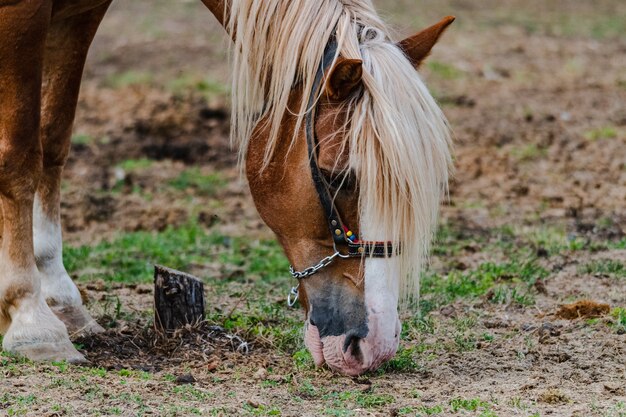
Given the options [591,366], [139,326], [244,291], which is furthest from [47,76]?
[591,366]

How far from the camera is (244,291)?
209 inches

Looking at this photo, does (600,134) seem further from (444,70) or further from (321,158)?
(321,158)

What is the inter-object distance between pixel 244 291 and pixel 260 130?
1646 mm

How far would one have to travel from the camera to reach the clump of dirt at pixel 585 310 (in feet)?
15.0

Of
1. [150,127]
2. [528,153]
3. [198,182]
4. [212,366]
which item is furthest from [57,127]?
[528,153]

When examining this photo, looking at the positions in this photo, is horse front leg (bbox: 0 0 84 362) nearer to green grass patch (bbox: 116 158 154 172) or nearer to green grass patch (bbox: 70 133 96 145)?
green grass patch (bbox: 116 158 154 172)

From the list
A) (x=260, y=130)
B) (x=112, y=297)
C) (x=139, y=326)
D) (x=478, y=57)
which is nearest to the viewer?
(x=260, y=130)

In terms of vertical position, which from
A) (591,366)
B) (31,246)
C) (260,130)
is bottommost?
(591,366)

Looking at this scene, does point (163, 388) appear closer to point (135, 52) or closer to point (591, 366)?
point (591, 366)

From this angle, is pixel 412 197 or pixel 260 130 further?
pixel 260 130

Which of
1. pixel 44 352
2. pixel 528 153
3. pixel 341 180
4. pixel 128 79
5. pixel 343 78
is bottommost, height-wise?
pixel 44 352

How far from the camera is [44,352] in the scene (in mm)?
Answer: 3865

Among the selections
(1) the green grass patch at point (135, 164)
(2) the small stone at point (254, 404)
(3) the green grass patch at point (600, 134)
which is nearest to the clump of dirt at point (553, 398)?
(2) the small stone at point (254, 404)

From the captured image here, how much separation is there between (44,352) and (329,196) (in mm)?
1287
